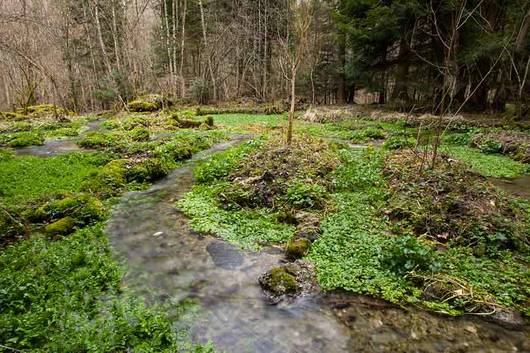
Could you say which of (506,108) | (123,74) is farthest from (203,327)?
(123,74)

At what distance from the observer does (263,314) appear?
438cm

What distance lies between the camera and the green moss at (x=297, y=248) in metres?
5.64

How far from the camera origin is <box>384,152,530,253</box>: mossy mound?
573 cm

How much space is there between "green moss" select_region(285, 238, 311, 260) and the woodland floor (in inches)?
1.0

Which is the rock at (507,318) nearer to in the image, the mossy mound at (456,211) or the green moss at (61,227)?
the mossy mound at (456,211)

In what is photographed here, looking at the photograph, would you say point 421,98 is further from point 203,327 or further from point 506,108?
point 203,327

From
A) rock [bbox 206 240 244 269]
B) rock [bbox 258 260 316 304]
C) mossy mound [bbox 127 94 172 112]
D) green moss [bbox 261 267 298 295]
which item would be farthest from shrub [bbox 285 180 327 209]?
mossy mound [bbox 127 94 172 112]

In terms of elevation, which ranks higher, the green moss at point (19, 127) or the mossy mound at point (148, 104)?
the mossy mound at point (148, 104)

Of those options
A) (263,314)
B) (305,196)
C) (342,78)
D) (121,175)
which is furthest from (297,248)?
(342,78)

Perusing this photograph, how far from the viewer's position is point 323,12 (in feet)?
80.1

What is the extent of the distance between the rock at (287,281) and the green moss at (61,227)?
3.70m

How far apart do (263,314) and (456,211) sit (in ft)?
13.7

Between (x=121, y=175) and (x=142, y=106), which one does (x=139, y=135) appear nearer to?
(x=121, y=175)

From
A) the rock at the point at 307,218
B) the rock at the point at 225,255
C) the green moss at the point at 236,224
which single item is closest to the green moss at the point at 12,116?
the green moss at the point at 236,224
